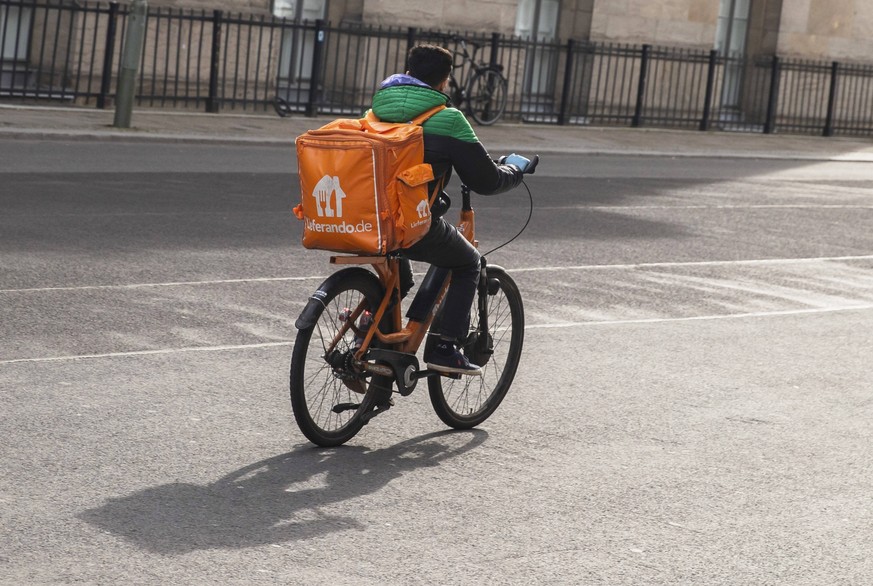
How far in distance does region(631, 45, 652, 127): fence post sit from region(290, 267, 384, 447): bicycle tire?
23.1m

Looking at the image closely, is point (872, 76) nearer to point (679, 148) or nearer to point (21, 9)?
point (679, 148)

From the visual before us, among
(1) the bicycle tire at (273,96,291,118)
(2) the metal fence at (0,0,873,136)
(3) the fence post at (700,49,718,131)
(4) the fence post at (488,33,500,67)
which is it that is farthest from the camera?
(3) the fence post at (700,49,718,131)

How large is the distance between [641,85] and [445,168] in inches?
919

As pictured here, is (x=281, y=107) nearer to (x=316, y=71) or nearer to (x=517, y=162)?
(x=316, y=71)

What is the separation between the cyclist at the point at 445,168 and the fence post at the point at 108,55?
54.3 ft

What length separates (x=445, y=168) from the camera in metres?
6.11

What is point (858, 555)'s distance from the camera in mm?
5289

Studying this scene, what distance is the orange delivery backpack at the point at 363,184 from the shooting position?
19.0ft

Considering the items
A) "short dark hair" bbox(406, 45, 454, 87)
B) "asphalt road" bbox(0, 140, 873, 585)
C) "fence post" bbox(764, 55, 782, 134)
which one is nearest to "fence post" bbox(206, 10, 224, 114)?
"asphalt road" bbox(0, 140, 873, 585)

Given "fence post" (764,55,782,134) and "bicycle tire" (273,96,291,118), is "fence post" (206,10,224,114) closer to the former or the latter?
"bicycle tire" (273,96,291,118)

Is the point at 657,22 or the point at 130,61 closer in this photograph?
the point at 130,61

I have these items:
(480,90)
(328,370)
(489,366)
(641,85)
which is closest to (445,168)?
(328,370)

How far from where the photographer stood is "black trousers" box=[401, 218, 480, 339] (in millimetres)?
6199

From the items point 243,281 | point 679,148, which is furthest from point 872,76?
point 243,281
